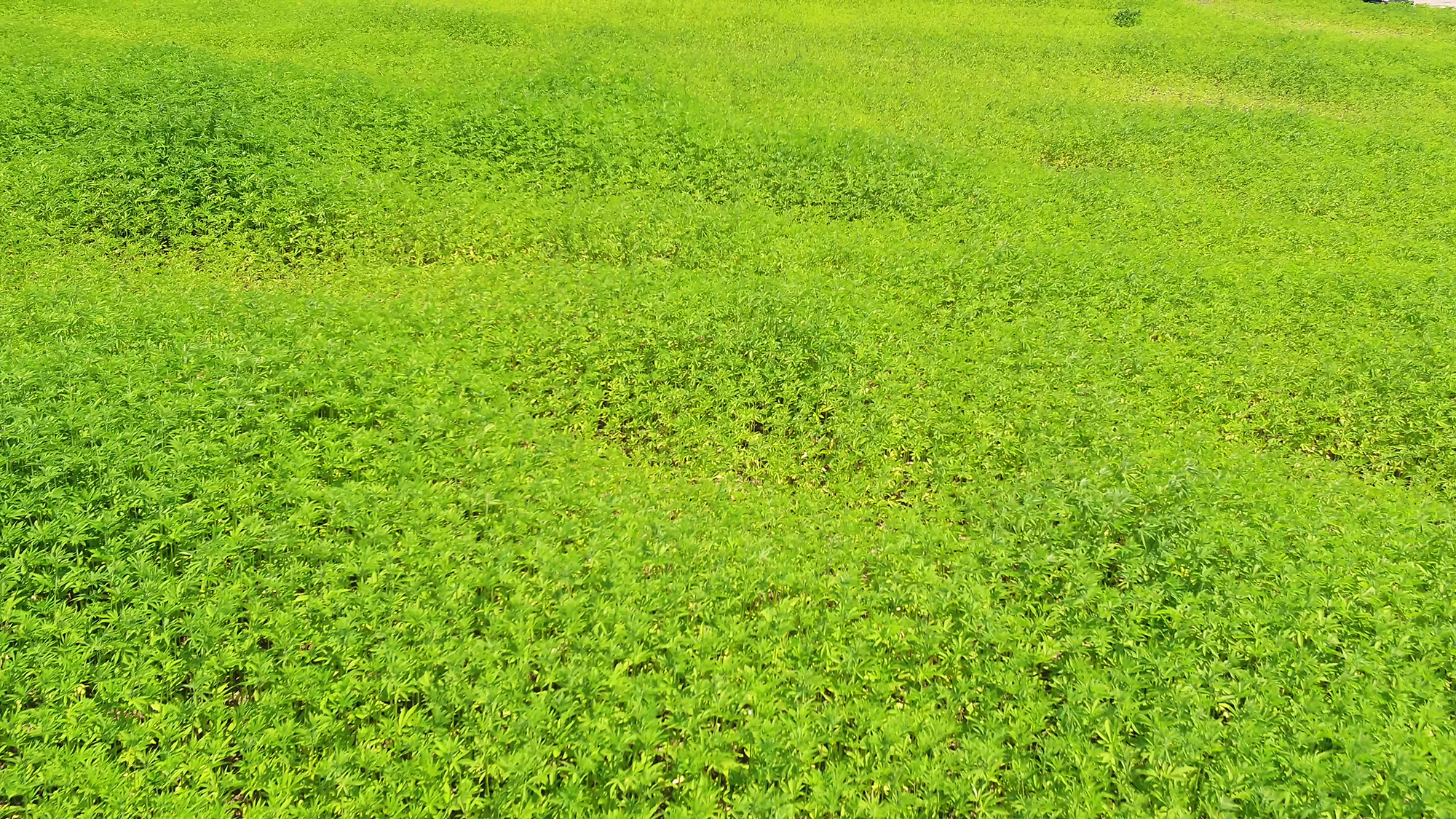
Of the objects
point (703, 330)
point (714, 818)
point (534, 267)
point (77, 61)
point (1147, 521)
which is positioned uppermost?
point (77, 61)

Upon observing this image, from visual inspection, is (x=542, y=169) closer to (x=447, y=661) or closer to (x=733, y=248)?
(x=733, y=248)

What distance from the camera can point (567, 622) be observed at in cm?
507

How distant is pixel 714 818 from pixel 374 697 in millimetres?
2555

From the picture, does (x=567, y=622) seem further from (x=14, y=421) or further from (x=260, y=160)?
(x=260, y=160)

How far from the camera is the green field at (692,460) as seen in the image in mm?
4207

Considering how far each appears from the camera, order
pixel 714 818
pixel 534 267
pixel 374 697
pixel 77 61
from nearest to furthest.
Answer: pixel 714 818, pixel 374 697, pixel 534 267, pixel 77 61

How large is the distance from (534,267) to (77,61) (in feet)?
50.6

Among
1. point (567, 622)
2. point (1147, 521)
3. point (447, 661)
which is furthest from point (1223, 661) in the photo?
point (447, 661)

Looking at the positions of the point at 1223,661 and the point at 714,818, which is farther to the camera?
the point at 1223,661

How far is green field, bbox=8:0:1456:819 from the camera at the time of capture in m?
4.21

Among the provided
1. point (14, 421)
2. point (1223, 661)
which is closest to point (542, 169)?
point (14, 421)

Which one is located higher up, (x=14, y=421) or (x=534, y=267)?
(x=534, y=267)

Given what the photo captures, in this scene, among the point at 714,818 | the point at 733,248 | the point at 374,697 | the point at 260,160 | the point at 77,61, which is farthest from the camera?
the point at 77,61

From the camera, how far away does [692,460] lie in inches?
304
